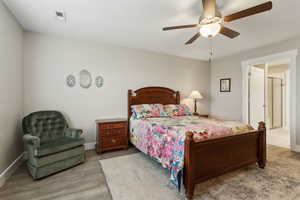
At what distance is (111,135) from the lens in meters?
3.25

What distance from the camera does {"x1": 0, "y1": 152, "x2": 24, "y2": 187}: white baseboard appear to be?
201 centimetres

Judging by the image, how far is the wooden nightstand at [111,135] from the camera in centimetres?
313

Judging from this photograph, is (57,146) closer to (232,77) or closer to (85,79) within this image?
(85,79)

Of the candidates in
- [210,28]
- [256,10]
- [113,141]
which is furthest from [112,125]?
[256,10]

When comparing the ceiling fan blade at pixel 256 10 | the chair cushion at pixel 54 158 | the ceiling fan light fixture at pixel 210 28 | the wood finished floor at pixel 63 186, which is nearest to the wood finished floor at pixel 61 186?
the wood finished floor at pixel 63 186

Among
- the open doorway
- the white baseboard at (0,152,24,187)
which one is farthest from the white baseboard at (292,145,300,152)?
the white baseboard at (0,152,24,187)

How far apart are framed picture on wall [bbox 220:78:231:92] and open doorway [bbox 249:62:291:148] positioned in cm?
59

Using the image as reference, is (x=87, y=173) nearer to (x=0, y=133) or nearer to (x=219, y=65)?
(x=0, y=133)

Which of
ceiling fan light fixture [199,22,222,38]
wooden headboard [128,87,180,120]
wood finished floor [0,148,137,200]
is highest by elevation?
ceiling fan light fixture [199,22,222,38]

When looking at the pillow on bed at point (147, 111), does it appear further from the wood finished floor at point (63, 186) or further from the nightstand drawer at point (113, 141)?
the wood finished floor at point (63, 186)

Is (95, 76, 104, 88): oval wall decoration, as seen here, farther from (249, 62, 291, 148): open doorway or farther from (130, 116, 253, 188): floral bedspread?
(249, 62, 291, 148): open doorway

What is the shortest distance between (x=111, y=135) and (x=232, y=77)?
401cm

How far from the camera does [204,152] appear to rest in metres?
1.90

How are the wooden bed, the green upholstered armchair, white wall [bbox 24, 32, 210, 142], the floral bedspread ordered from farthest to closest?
1. white wall [bbox 24, 32, 210, 142]
2. the green upholstered armchair
3. the floral bedspread
4. the wooden bed
